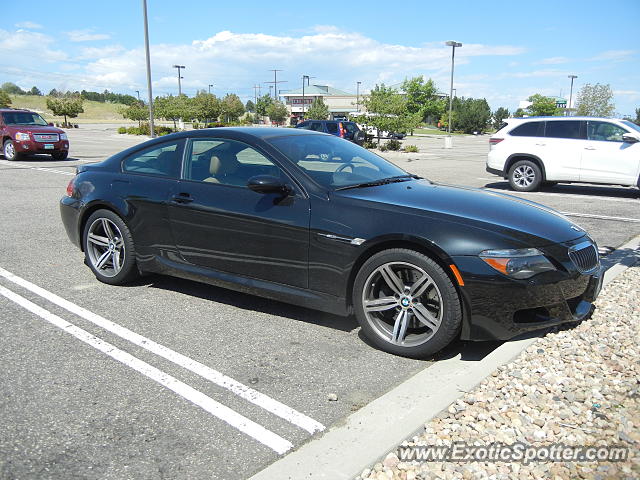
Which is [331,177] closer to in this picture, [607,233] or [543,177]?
[607,233]

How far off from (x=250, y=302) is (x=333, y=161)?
1470mm

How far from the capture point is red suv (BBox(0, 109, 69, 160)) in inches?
717

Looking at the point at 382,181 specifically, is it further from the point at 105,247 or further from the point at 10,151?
the point at 10,151

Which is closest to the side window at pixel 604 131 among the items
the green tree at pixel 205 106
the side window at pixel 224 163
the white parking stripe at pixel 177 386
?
the side window at pixel 224 163

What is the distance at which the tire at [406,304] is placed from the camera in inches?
140

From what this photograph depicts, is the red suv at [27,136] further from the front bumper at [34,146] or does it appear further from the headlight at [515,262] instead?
the headlight at [515,262]

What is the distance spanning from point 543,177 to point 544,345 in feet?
32.1

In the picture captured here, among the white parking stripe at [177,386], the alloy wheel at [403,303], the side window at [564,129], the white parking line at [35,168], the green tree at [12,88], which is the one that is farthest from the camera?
the green tree at [12,88]

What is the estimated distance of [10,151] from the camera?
1848cm

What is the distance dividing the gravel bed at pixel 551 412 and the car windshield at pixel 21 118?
19786 millimetres

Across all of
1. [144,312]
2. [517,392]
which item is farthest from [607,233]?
[144,312]

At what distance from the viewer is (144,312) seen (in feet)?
15.3

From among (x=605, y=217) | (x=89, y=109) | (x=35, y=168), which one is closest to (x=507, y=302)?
(x=605, y=217)

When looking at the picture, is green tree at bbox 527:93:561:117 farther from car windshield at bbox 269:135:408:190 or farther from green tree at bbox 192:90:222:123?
car windshield at bbox 269:135:408:190
